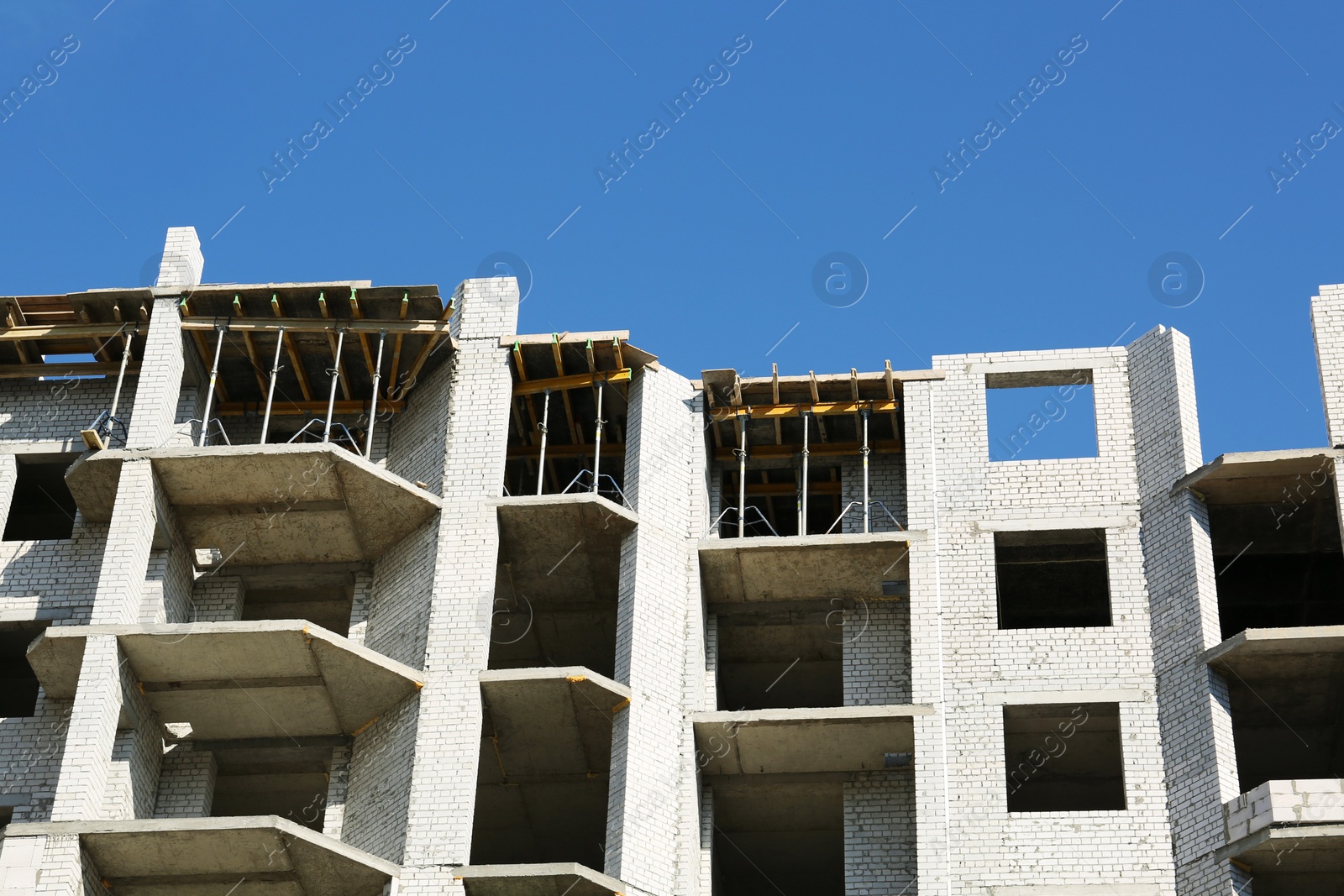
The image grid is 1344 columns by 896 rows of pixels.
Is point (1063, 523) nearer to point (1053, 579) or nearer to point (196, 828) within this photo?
point (1053, 579)

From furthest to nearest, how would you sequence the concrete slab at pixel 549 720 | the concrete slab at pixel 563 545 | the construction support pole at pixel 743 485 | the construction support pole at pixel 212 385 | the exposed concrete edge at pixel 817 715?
the construction support pole at pixel 743 485
the construction support pole at pixel 212 385
the concrete slab at pixel 563 545
the exposed concrete edge at pixel 817 715
the concrete slab at pixel 549 720

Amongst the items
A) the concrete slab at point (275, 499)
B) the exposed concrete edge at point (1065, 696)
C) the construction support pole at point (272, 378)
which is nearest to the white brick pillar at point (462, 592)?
the concrete slab at point (275, 499)

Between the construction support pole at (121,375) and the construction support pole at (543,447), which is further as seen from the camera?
the construction support pole at (121,375)

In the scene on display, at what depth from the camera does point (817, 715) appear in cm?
2773

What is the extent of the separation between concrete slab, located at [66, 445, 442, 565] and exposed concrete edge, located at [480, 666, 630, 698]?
3.48 metres

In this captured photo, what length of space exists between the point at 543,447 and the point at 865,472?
532cm

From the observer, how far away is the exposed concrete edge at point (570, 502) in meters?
29.0

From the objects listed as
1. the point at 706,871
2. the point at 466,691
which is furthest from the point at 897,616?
the point at 466,691

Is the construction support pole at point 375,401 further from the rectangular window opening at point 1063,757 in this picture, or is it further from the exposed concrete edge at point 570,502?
the rectangular window opening at point 1063,757

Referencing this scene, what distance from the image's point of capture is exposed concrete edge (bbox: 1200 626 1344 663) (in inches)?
1051

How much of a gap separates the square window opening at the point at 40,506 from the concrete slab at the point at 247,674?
5.08 metres

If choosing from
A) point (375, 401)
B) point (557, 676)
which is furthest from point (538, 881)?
point (375, 401)

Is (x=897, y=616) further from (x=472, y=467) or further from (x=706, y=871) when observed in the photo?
(x=472, y=467)

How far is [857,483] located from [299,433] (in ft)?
Result: 31.4
